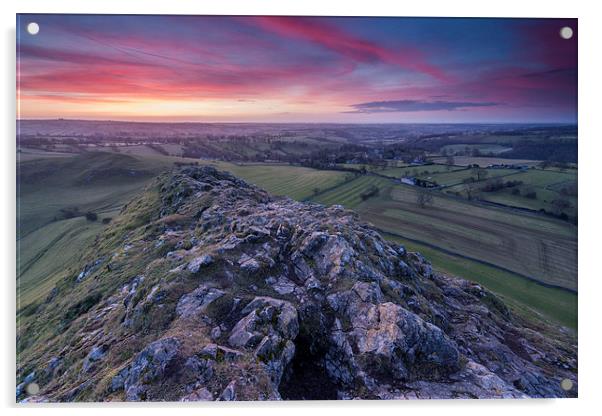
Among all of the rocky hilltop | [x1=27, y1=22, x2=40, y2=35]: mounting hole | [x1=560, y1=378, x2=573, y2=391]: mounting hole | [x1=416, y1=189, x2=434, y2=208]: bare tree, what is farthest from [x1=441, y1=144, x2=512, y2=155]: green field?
[x1=27, y1=22, x2=40, y2=35]: mounting hole

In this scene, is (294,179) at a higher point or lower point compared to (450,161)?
lower

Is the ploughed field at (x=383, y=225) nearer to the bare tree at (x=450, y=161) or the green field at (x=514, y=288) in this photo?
the green field at (x=514, y=288)

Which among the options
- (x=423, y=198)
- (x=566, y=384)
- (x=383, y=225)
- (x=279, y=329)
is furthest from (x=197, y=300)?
(x=566, y=384)

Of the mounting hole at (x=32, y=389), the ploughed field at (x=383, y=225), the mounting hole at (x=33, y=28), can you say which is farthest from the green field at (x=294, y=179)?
the mounting hole at (x=32, y=389)

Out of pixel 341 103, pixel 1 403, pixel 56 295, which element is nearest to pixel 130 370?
pixel 1 403

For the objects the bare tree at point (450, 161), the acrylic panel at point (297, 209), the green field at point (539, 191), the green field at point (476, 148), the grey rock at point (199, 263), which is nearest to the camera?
the acrylic panel at point (297, 209)

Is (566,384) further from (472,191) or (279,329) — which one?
(279,329)
